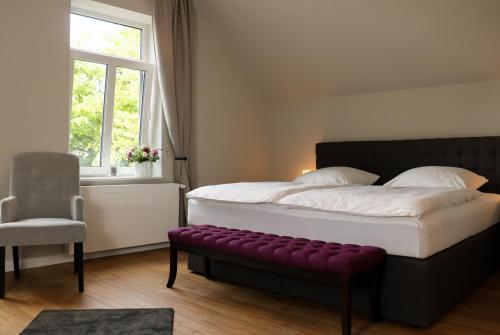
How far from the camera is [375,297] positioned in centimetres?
248

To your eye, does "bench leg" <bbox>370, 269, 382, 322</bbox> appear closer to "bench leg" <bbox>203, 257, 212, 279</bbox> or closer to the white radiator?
"bench leg" <bbox>203, 257, 212, 279</bbox>

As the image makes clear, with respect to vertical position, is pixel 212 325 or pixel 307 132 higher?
pixel 307 132

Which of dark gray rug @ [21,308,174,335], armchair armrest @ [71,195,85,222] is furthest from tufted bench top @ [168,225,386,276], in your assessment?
armchair armrest @ [71,195,85,222]

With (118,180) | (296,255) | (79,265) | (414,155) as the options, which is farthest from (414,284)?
(118,180)

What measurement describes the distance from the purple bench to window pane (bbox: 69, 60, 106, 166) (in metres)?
1.68

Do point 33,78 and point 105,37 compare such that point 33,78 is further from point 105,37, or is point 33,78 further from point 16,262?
point 16,262

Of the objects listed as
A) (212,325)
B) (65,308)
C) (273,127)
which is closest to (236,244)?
(212,325)

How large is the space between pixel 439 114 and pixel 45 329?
380 centimetres

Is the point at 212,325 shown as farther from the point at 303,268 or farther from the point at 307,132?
the point at 307,132

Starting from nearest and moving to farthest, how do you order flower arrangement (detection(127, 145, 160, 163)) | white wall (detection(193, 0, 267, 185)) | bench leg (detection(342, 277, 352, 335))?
bench leg (detection(342, 277, 352, 335)) < flower arrangement (detection(127, 145, 160, 163)) < white wall (detection(193, 0, 267, 185))

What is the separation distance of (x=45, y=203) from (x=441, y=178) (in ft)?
10.6

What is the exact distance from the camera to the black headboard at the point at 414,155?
3977 mm

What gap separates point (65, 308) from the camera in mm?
2748

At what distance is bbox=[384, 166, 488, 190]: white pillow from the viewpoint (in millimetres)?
3668
